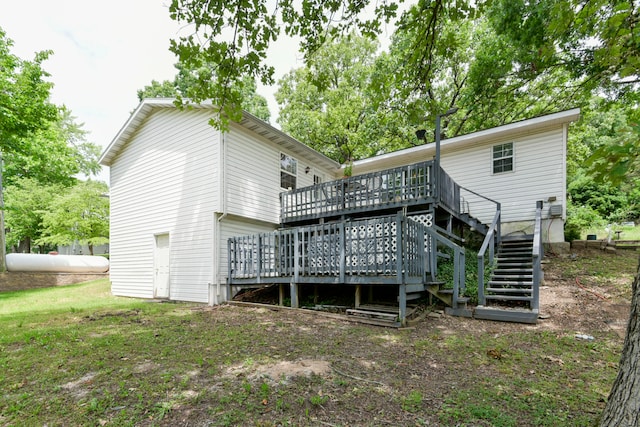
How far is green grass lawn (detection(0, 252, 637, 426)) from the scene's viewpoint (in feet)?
8.80

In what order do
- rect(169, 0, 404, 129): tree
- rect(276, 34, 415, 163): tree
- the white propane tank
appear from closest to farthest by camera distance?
rect(169, 0, 404, 129): tree, the white propane tank, rect(276, 34, 415, 163): tree

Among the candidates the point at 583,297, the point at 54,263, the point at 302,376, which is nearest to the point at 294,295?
the point at 302,376

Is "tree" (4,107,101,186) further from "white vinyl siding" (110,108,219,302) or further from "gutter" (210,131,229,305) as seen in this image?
"gutter" (210,131,229,305)

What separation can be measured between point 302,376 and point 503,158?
36.5ft

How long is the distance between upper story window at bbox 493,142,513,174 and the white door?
41.2ft

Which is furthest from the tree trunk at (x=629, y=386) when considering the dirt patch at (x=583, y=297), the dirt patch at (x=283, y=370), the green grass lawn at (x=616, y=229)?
the green grass lawn at (x=616, y=229)

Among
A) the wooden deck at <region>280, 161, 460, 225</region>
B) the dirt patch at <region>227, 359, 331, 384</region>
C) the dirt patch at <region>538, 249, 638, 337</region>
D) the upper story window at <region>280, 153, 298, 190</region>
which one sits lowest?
the dirt patch at <region>227, 359, 331, 384</region>

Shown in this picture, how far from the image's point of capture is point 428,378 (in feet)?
11.5

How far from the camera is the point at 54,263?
15.9 metres

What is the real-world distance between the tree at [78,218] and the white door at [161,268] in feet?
31.3

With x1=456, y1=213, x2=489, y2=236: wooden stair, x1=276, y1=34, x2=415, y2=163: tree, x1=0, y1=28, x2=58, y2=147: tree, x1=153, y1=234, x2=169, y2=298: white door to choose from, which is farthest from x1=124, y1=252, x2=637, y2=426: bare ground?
x1=276, y1=34, x2=415, y2=163: tree

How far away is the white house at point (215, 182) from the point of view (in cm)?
923

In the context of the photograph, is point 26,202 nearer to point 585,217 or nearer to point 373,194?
point 373,194

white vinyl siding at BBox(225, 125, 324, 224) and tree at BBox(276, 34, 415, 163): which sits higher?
tree at BBox(276, 34, 415, 163)
